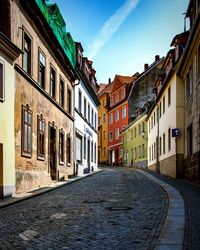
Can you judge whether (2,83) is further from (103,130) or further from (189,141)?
(103,130)

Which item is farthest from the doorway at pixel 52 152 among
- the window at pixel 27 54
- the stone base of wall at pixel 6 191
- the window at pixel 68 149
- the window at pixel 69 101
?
the stone base of wall at pixel 6 191

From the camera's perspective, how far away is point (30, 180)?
17.5 meters

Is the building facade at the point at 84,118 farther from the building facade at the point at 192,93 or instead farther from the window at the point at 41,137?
the window at the point at 41,137

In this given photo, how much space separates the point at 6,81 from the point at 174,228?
8.64 meters

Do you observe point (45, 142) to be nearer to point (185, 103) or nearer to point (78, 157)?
point (185, 103)

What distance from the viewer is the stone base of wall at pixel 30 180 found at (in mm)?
15945

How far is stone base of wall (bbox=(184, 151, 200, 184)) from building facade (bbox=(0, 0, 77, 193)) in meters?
6.83

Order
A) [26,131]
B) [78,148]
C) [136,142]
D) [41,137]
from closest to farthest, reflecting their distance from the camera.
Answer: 1. [26,131]
2. [41,137]
3. [78,148]
4. [136,142]

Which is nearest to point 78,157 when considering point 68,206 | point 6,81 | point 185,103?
point 185,103

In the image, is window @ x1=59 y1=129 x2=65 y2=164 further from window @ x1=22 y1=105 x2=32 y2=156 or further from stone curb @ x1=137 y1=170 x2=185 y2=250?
stone curb @ x1=137 y1=170 x2=185 y2=250

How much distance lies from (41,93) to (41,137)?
6.67 ft

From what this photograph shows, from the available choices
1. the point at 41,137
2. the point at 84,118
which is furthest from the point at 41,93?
the point at 84,118

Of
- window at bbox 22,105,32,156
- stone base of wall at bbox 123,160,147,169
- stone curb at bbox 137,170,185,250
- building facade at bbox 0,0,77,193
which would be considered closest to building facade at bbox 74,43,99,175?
building facade at bbox 0,0,77,193

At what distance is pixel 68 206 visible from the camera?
12.2m
